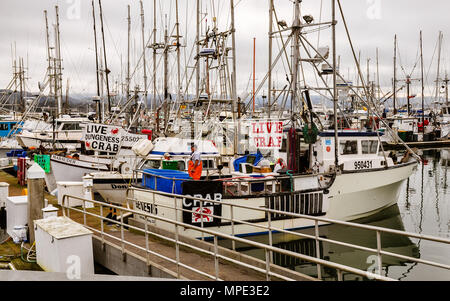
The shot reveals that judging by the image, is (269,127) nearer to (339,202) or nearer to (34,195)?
(339,202)

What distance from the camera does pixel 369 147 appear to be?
16.4m

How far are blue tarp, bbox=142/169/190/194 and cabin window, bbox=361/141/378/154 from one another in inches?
294

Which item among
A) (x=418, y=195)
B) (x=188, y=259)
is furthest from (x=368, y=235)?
(x=418, y=195)

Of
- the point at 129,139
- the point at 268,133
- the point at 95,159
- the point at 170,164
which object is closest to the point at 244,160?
the point at 170,164

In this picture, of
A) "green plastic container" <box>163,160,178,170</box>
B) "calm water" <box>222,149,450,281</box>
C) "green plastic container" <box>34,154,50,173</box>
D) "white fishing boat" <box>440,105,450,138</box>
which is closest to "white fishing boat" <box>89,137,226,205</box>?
"green plastic container" <box>163,160,178,170</box>

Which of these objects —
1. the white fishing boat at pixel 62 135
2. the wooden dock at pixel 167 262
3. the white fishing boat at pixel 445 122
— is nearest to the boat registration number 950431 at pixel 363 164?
the wooden dock at pixel 167 262

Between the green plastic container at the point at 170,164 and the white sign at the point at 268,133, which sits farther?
the green plastic container at the point at 170,164

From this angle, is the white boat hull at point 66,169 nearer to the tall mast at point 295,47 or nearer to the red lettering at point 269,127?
the red lettering at point 269,127

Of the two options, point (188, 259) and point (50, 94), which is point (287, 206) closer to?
point (188, 259)

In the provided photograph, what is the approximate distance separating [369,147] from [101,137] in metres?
11.1

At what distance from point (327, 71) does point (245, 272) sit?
35.1 feet

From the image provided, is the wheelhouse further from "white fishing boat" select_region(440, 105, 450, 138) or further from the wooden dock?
"white fishing boat" select_region(440, 105, 450, 138)

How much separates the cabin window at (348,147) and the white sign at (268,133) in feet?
12.3

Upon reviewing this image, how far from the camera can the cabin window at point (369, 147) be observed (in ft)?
53.4
